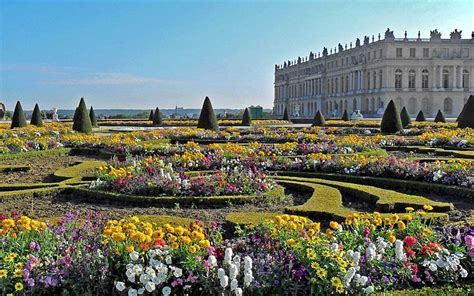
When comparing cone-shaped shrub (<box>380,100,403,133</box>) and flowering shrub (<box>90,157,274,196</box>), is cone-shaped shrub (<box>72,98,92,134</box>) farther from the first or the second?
flowering shrub (<box>90,157,274,196</box>)

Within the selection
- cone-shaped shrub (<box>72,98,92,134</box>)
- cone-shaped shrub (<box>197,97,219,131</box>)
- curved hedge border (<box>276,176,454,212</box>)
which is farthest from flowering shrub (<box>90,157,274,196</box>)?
cone-shaped shrub (<box>197,97,219,131</box>)

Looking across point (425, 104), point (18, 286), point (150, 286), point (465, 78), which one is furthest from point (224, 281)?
point (465, 78)

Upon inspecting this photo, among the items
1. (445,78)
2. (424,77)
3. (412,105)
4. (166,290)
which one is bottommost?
(166,290)

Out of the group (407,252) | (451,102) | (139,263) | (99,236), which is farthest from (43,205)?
(451,102)

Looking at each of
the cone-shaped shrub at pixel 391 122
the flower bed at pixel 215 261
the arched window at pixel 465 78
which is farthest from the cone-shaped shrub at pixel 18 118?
the arched window at pixel 465 78

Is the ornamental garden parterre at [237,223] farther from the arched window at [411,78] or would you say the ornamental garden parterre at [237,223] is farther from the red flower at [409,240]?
the arched window at [411,78]

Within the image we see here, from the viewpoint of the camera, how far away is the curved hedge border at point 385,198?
724 centimetres

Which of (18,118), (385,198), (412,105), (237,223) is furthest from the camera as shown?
(412,105)

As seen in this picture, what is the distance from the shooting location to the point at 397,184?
30.7 ft

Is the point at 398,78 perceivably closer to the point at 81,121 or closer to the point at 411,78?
the point at 411,78

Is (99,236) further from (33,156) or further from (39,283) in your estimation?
(33,156)

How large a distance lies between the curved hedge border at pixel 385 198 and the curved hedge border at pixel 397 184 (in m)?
0.54

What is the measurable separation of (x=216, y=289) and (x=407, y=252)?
1609mm

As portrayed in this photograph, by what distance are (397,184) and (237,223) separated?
423 centimetres
